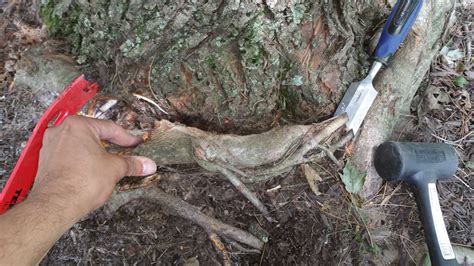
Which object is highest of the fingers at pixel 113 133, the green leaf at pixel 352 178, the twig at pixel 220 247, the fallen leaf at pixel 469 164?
the fingers at pixel 113 133

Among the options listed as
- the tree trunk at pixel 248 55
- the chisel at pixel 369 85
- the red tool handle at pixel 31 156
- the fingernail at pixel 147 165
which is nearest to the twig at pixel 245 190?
the tree trunk at pixel 248 55

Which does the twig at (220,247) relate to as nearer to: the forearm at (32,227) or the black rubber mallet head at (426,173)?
the forearm at (32,227)

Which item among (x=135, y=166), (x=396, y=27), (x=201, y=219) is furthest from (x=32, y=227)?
(x=396, y=27)

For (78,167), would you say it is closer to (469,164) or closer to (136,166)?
(136,166)

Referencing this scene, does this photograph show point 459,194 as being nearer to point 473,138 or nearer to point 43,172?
point 473,138

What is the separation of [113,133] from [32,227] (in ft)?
2.10

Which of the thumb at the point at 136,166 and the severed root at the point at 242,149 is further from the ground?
the thumb at the point at 136,166

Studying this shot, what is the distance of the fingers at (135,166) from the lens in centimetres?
176

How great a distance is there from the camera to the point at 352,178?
2.28 meters

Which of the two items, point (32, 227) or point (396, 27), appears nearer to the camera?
point (32, 227)

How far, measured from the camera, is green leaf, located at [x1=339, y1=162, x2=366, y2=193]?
227 cm

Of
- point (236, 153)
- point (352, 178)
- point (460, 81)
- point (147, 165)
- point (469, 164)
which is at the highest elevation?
point (147, 165)

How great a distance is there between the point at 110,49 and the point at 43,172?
0.88 meters

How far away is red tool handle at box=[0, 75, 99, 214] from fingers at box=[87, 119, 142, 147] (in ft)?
0.83
